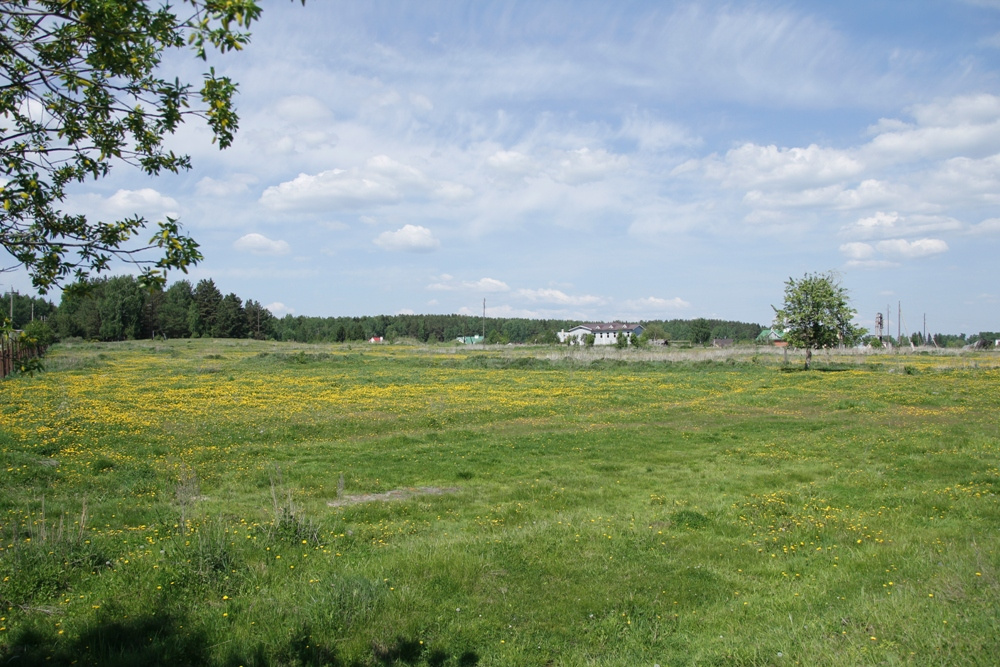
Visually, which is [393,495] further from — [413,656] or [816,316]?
[816,316]

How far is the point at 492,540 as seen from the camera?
31.3ft

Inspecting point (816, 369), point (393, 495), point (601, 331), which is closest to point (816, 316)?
point (816, 369)

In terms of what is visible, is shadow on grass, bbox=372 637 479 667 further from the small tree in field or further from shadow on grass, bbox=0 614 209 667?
the small tree in field

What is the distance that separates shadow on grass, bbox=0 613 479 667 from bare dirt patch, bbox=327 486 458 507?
629 cm

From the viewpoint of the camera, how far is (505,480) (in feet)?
49.8

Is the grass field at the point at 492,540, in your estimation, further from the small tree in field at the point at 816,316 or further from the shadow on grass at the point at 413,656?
the small tree in field at the point at 816,316

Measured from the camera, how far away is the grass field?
6.21 metres

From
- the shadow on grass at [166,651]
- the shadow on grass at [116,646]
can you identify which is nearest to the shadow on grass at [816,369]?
the shadow on grass at [166,651]

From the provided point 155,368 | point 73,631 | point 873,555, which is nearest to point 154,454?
point 73,631

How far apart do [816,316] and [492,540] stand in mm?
49479

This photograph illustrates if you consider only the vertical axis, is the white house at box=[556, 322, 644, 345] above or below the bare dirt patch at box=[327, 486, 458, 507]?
above

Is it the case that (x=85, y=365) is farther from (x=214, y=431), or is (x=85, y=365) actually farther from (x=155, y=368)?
(x=214, y=431)

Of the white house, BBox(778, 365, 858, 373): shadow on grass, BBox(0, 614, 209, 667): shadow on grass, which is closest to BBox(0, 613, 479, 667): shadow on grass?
BBox(0, 614, 209, 667): shadow on grass

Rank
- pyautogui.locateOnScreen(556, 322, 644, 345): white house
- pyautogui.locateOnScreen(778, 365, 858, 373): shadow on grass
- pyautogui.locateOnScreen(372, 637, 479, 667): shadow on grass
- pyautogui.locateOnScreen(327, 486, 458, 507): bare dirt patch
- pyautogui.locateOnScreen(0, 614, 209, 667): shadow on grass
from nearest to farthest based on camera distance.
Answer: pyautogui.locateOnScreen(0, 614, 209, 667): shadow on grass → pyautogui.locateOnScreen(372, 637, 479, 667): shadow on grass → pyautogui.locateOnScreen(327, 486, 458, 507): bare dirt patch → pyautogui.locateOnScreen(778, 365, 858, 373): shadow on grass → pyautogui.locateOnScreen(556, 322, 644, 345): white house
